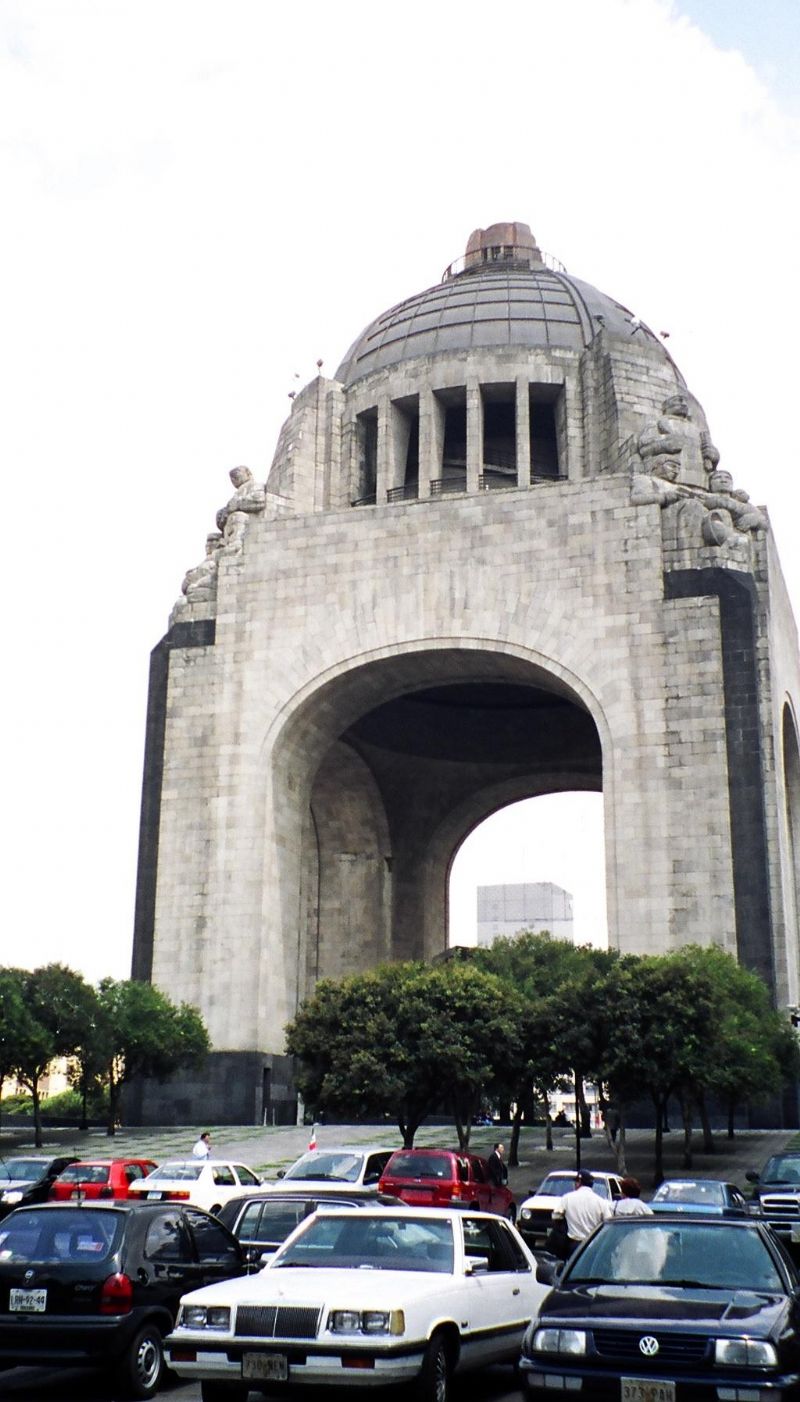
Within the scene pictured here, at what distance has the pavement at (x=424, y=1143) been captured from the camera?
26502 millimetres

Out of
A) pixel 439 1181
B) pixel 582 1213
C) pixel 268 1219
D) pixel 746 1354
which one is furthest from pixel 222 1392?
pixel 439 1181

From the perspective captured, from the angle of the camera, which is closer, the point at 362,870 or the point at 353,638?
the point at 353,638

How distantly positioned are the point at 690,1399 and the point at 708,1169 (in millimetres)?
20007

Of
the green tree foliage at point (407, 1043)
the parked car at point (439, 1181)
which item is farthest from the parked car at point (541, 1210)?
the green tree foliage at point (407, 1043)

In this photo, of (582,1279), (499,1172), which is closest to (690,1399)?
(582,1279)

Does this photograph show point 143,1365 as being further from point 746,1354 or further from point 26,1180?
point 26,1180

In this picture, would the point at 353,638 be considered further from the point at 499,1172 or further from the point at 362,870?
the point at 499,1172

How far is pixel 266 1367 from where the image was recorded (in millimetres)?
7785

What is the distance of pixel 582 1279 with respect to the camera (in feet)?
26.9

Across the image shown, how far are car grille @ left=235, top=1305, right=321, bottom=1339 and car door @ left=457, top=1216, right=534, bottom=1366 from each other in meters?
1.29

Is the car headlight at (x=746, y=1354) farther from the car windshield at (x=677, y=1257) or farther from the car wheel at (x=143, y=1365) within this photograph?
the car wheel at (x=143, y=1365)

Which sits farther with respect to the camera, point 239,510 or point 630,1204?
point 239,510

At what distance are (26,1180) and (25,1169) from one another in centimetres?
49

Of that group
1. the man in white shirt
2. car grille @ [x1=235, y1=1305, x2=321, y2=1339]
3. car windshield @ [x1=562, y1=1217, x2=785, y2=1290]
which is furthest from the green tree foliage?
car grille @ [x1=235, y1=1305, x2=321, y2=1339]
